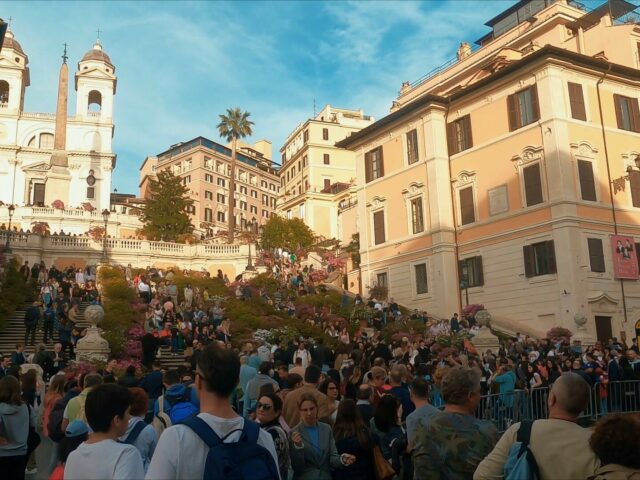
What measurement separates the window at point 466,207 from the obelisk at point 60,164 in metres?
41.8

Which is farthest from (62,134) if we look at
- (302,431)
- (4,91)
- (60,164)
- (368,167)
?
(302,431)

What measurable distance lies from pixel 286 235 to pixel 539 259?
30805mm

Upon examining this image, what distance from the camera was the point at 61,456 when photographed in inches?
212

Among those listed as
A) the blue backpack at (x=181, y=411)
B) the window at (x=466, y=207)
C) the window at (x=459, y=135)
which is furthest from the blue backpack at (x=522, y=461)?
the window at (x=459, y=135)

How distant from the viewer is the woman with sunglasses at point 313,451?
5.52 m

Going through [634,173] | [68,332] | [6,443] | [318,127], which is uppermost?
[318,127]

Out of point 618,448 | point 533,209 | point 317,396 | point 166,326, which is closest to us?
point 618,448

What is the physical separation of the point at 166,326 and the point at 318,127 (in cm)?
5956

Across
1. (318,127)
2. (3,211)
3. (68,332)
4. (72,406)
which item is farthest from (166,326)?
(318,127)

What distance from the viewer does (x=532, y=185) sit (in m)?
31.8

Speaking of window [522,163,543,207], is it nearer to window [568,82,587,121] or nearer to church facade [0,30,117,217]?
window [568,82,587,121]

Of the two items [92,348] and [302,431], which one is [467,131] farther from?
[302,431]

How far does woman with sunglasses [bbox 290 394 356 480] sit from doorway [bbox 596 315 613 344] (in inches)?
1061

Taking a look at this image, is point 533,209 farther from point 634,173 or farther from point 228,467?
point 228,467
